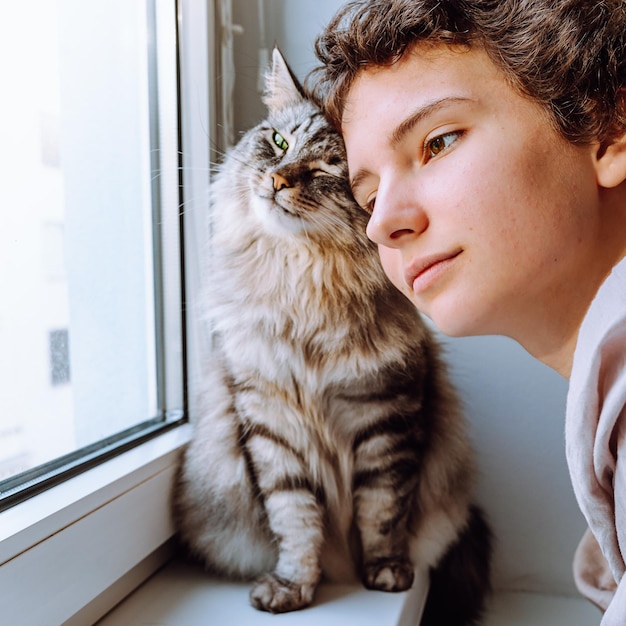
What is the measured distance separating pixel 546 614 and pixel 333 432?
0.70 metres

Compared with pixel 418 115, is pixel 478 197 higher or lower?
lower

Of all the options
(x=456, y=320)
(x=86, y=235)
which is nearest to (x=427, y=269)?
(x=456, y=320)

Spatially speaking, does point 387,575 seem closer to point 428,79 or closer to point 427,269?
point 427,269

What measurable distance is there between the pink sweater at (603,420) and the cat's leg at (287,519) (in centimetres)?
52

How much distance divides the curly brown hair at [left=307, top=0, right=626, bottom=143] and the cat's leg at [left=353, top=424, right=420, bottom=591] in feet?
2.07

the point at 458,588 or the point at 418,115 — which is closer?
the point at 418,115

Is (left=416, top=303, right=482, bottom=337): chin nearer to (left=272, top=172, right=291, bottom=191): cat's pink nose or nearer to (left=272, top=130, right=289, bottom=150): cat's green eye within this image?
(left=272, top=172, right=291, bottom=191): cat's pink nose

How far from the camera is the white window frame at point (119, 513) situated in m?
0.81

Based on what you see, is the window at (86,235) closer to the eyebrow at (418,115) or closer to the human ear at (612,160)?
the eyebrow at (418,115)

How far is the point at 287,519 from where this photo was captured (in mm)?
1101

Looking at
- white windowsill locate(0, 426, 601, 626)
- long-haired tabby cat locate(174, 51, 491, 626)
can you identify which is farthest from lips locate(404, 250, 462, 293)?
white windowsill locate(0, 426, 601, 626)

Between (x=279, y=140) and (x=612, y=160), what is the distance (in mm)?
577

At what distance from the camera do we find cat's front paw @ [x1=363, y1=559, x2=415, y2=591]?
1.11 m

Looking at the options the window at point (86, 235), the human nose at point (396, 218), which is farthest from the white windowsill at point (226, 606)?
the human nose at point (396, 218)
